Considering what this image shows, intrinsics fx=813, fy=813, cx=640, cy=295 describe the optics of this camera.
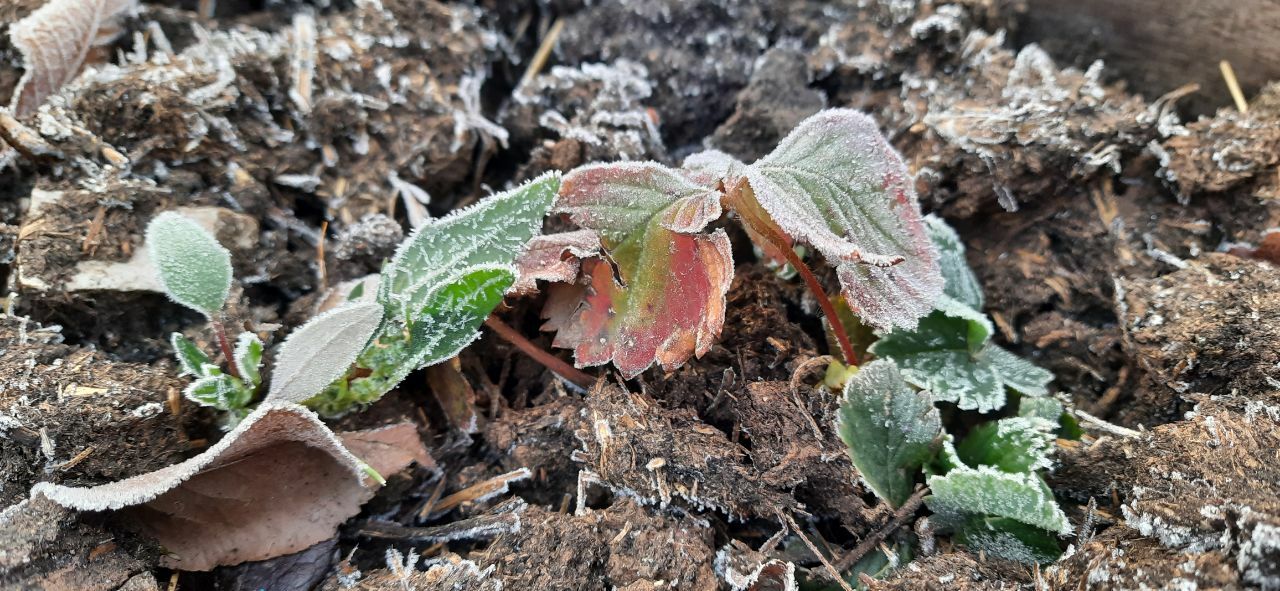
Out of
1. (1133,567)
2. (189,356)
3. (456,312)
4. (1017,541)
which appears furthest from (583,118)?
(1133,567)

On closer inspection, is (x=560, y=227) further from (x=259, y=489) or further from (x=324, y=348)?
(x=259, y=489)

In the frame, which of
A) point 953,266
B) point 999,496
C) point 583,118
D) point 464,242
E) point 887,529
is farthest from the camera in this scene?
point 583,118

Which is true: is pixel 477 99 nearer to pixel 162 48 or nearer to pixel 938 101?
pixel 162 48

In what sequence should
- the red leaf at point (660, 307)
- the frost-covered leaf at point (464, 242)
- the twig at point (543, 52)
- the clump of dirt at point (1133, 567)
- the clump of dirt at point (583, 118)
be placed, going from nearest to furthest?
the clump of dirt at point (1133, 567), the red leaf at point (660, 307), the frost-covered leaf at point (464, 242), the clump of dirt at point (583, 118), the twig at point (543, 52)

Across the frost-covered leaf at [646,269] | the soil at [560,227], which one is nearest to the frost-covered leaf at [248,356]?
the soil at [560,227]

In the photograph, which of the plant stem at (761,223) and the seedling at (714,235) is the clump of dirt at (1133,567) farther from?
the plant stem at (761,223)

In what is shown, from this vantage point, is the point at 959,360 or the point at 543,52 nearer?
the point at 959,360
